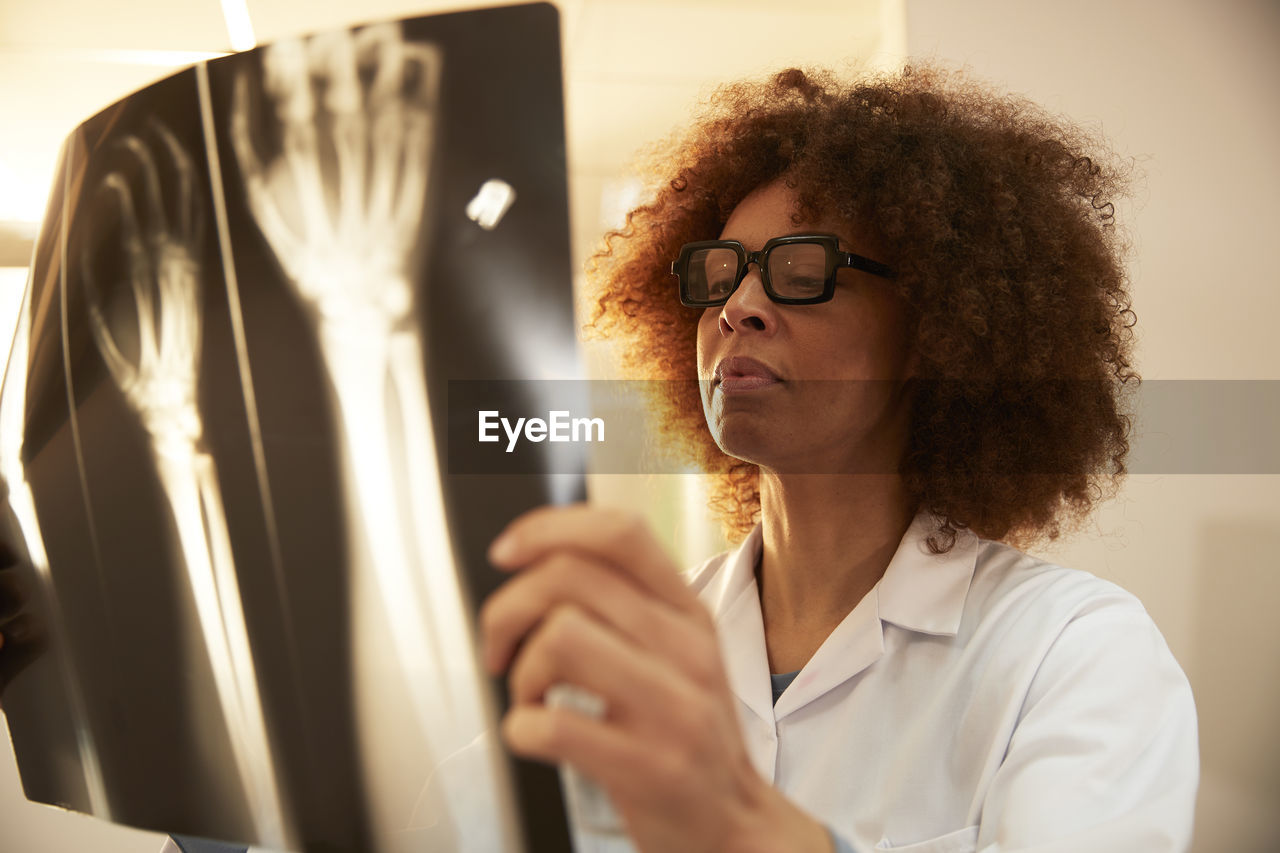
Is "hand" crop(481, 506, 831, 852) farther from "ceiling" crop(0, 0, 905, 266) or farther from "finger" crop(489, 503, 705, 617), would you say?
"ceiling" crop(0, 0, 905, 266)

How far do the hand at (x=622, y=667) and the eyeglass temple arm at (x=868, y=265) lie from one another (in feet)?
2.20

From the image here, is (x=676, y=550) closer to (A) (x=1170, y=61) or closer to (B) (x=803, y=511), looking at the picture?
(B) (x=803, y=511)

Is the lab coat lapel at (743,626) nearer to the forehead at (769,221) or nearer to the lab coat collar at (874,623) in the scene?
the lab coat collar at (874,623)

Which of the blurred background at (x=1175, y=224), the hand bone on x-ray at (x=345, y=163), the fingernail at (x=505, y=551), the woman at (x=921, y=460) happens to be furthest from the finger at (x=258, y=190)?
the blurred background at (x=1175, y=224)

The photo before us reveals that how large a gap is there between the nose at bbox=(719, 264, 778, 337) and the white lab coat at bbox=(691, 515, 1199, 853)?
274 millimetres

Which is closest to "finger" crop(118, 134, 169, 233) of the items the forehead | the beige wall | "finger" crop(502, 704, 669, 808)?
"finger" crop(502, 704, 669, 808)

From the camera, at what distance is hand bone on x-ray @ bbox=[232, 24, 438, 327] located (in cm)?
41

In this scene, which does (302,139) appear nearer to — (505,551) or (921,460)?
(505,551)

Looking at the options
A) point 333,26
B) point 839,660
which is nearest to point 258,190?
point 839,660

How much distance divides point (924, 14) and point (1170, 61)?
479 millimetres

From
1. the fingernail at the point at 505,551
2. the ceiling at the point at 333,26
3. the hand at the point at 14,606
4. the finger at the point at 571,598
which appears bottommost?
the hand at the point at 14,606

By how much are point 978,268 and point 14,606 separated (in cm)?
91

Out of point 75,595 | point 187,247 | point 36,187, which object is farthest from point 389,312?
point 36,187

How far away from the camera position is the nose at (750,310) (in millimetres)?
891
